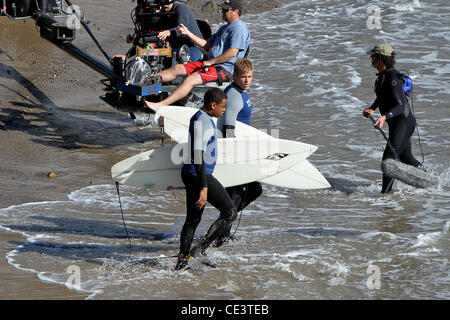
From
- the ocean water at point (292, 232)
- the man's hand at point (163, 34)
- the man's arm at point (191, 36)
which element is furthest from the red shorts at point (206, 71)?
the ocean water at point (292, 232)

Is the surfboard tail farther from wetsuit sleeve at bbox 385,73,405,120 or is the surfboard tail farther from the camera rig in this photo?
the camera rig

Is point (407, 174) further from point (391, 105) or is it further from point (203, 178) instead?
point (203, 178)

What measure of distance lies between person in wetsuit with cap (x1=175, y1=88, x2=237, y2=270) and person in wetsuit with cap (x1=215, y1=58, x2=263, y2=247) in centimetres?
41

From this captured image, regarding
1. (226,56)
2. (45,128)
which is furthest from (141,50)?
(45,128)

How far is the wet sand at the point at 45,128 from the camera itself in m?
6.66

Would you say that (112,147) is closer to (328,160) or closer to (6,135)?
(6,135)

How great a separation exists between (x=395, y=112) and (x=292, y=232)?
1.92m

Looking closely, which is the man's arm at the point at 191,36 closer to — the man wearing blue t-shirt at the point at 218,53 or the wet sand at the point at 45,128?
the man wearing blue t-shirt at the point at 218,53

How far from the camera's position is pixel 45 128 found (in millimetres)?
10727

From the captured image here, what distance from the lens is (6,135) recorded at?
10.2 m

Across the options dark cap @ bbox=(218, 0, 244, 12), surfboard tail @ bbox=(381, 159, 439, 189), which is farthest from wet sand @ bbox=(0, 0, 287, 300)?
surfboard tail @ bbox=(381, 159, 439, 189)

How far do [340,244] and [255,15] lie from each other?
16.2m

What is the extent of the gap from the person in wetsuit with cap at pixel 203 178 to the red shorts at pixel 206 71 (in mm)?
3212
